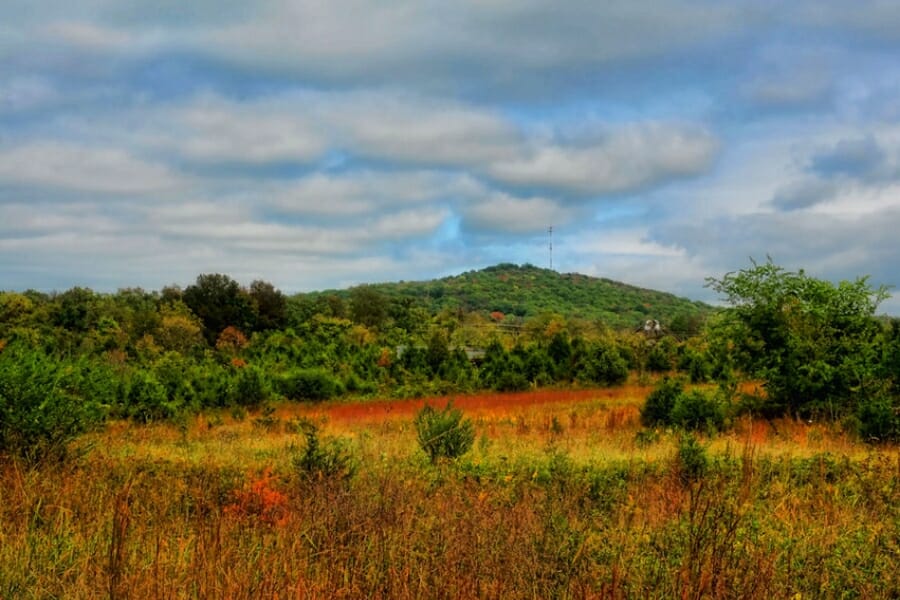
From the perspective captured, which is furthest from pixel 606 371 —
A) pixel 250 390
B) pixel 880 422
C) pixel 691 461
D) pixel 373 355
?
pixel 691 461

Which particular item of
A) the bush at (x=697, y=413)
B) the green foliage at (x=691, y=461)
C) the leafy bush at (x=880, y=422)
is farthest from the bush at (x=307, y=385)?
the green foliage at (x=691, y=461)

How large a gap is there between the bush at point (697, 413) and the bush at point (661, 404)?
0.52 meters

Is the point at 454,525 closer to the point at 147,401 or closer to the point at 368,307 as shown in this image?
the point at 147,401

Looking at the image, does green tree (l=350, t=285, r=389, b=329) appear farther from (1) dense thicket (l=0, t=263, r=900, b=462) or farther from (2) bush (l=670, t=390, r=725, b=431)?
(2) bush (l=670, t=390, r=725, b=431)

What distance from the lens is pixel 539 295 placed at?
354ft

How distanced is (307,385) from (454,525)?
23.2 m

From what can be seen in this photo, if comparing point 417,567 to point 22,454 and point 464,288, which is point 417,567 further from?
point 464,288

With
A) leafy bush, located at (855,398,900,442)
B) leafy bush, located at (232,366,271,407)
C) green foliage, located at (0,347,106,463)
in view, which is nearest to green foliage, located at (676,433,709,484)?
leafy bush, located at (855,398,900,442)

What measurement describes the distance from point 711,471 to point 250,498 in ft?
18.9

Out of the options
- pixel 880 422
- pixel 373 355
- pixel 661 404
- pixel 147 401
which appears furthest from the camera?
pixel 373 355

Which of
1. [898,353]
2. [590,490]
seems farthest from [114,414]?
[898,353]

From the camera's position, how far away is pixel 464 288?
111062 mm

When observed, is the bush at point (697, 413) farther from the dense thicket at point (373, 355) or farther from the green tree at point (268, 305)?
the green tree at point (268, 305)

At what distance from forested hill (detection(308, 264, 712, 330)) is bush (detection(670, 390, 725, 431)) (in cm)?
7012
